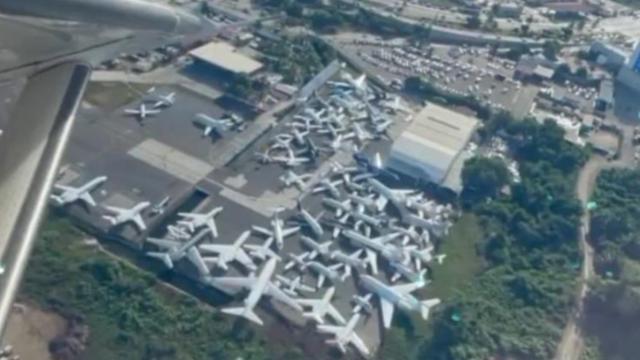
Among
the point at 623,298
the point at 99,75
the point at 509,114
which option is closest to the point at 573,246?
the point at 623,298

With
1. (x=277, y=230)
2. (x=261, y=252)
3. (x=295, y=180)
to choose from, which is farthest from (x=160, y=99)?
(x=261, y=252)

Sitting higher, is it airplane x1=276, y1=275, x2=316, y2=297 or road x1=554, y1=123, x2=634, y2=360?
road x1=554, y1=123, x2=634, y2=360

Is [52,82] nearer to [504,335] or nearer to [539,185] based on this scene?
[504,335]

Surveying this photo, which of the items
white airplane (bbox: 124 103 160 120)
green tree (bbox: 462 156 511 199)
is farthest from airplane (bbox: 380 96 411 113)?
white airplane (bbox: 124 103 160 120)

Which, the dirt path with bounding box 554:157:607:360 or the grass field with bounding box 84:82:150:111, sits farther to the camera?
the grass field with bounding box 84:82:150:111

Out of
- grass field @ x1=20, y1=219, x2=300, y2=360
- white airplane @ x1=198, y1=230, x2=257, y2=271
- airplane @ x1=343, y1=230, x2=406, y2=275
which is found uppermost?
airplane @ x1=343, y1=230, x2=406, y2=275

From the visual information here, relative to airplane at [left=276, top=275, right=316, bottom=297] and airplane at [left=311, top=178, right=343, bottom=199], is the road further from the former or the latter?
airplane at [left=311, top=178, right=343, bottom=199]
